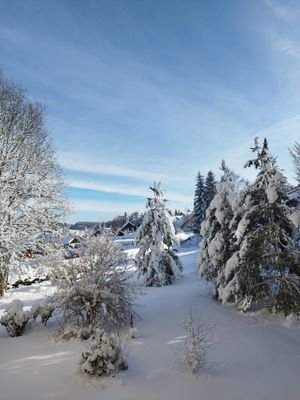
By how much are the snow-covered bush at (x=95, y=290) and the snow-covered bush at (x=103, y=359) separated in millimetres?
2302

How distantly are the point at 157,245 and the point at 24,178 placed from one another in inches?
345

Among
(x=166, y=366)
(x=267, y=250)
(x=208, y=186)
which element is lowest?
(x=166, y=366)

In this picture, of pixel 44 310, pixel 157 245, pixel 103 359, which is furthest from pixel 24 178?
pixel 103 359

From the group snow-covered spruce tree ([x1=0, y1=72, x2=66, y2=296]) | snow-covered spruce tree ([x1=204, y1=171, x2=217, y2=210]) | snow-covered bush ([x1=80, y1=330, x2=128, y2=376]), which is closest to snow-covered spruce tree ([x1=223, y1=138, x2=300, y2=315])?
snow-covered bush ([x1=80, y1=330, x2=128, y2=376])

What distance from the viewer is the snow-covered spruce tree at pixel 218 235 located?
40.1ft

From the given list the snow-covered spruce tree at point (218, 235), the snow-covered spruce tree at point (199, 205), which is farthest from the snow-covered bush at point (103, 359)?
the snow-covered spruce tree at point (199, 205)

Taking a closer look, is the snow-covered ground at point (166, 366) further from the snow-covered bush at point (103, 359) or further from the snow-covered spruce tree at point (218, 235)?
the snow-covered spruce tree at point (218, 235)

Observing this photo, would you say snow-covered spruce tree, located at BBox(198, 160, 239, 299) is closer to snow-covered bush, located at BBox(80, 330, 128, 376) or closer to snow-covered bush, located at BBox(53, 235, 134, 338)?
snow-covered bush, located at BBox(53, 235, 134, 338)

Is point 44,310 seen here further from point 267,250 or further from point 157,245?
point 157,245

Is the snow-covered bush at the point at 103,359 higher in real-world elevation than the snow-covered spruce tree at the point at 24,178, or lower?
lower

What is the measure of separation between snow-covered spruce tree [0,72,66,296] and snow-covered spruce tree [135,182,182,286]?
5846mm

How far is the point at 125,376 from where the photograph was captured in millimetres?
5820

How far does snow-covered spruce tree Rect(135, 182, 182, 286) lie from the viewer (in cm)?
1842

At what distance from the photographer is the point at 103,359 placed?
576 cm
